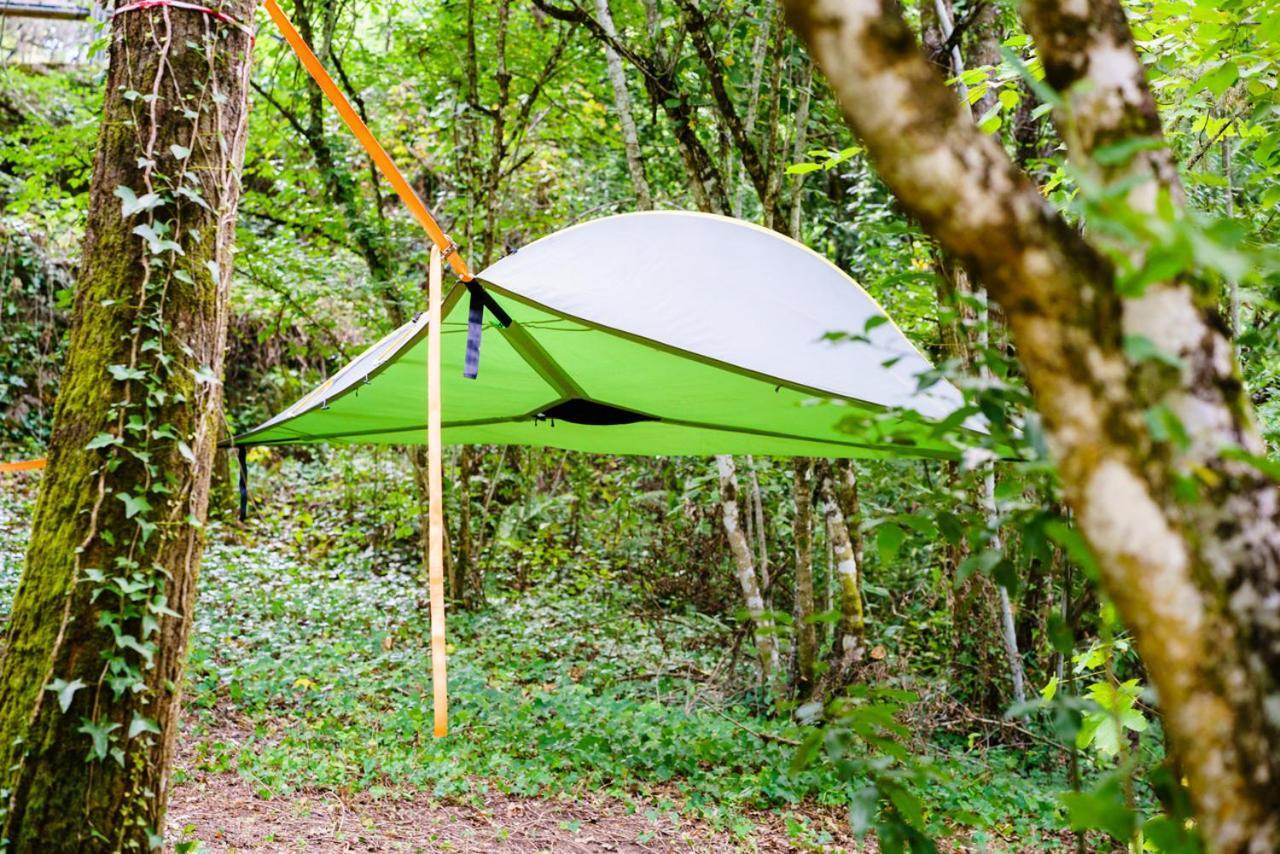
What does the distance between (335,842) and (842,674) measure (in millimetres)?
1891

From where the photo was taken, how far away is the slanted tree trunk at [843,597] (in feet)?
11.6

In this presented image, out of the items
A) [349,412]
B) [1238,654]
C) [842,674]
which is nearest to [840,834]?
[842,674]

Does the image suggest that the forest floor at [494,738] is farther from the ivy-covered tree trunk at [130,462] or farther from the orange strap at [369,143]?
the orange strap at [369,143]

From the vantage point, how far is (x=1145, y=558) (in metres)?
0.53

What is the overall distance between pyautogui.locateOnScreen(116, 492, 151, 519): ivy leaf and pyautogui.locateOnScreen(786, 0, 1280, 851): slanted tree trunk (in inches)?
51.6

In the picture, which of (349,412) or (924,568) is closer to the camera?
(349,412)

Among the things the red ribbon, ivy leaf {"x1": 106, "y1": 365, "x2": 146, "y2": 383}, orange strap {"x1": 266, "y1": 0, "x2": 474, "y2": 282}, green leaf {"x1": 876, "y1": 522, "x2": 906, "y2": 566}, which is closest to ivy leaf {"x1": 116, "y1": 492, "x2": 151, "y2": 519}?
ivy leaf {"x1": 106, "y1": 365, "x2": 146, "y2": 383}

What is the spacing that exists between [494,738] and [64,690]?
2.18 m

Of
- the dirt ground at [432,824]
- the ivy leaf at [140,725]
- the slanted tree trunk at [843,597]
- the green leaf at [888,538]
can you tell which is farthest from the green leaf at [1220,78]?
the slanted tree trunk at [843,597]

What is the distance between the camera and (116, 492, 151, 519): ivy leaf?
58.5 inches

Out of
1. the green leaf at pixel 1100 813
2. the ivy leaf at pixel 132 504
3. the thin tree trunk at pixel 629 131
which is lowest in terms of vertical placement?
the green leaf at pixel 1100 813

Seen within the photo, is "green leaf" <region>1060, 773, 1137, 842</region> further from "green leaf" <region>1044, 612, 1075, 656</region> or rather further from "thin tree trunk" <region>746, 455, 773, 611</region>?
"thin tree trunk" <region>746, 455, 773, 611</region>

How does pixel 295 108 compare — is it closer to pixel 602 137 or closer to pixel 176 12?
pixel 602 137

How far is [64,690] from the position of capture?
1.41m
